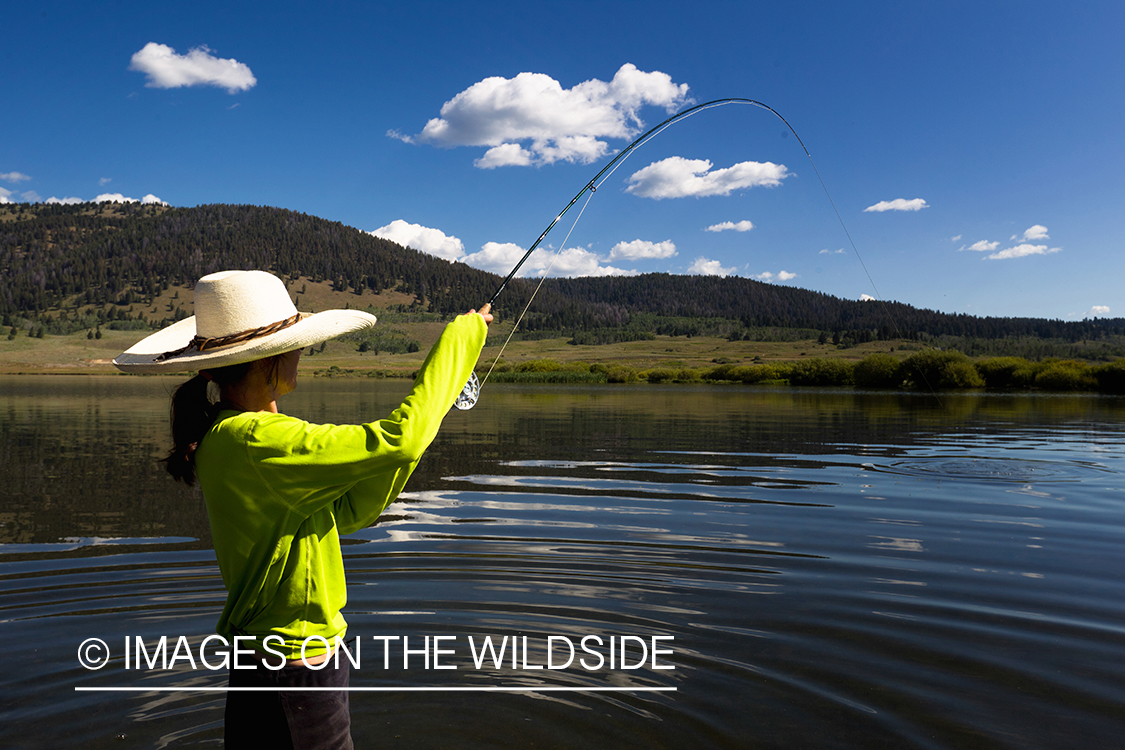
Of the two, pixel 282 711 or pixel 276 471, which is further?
pixel 282 711

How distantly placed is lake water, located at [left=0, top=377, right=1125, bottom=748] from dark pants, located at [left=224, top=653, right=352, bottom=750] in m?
2.04

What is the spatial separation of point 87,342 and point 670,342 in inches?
4596

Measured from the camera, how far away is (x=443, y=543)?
9.30 meters

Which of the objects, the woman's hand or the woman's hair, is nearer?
the woman's hair

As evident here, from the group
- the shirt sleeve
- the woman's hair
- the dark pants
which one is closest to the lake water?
the dark pants

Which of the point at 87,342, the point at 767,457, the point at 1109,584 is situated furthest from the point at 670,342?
the point at 1109,584

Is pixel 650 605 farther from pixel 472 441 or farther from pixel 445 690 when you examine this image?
pixel 472 441

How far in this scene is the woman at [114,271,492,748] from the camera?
237cm

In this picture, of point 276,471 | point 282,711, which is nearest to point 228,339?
point 276,471

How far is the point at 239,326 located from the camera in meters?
2.60

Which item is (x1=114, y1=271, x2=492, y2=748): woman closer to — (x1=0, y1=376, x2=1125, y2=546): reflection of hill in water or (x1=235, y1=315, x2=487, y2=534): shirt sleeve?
(x1=235, y1=315, x2=487, y2=534): shirt sleeve

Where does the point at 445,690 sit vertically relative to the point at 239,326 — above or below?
below

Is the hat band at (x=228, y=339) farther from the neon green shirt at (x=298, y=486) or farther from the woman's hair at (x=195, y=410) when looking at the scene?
the neon green shirt at (x=298, y=486)

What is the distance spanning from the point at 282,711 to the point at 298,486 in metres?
0.84
